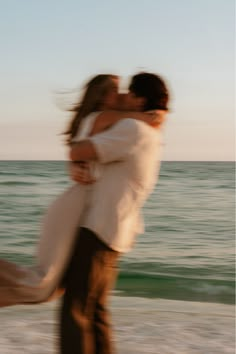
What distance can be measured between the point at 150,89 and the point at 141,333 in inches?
82.1

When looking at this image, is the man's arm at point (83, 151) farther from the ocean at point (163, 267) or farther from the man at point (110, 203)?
the ocean at point (163, 267)

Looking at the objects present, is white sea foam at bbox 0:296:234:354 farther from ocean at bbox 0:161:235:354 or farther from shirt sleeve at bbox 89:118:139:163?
shirt sleeve at bbox 89:118:139:163

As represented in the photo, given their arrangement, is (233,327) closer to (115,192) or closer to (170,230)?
(115,192)

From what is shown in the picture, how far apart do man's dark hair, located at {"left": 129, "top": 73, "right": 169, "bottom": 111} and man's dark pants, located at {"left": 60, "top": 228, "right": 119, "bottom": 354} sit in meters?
0.46

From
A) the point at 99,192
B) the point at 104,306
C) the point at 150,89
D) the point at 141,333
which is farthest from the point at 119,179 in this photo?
the point at 141,333

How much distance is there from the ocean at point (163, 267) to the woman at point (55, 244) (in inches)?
50.3

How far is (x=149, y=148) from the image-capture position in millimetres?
2330

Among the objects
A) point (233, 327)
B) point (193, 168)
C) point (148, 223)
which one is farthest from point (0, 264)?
point (193, 168)

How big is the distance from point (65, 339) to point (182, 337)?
1766 mm

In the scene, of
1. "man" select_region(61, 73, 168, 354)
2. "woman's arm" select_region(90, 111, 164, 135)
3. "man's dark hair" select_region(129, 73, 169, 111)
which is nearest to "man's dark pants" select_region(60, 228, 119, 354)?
"man" select_region(61, 73, 168, 354)

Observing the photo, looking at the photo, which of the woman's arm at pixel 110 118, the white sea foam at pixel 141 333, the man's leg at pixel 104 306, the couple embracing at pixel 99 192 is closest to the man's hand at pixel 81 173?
the couple embracing at pixel 99 192

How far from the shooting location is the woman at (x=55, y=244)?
2.29 metres

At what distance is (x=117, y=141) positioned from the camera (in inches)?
89.4

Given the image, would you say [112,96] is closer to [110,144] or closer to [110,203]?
[110,144]
